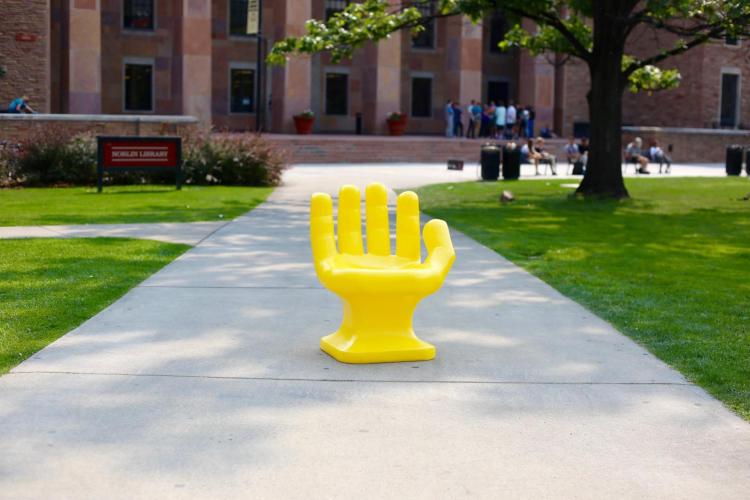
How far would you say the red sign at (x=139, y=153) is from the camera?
2372cm

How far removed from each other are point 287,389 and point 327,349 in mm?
1042

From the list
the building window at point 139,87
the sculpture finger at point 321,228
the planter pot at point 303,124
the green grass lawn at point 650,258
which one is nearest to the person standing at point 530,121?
the planter pot at point 303,124

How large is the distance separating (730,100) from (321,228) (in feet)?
171

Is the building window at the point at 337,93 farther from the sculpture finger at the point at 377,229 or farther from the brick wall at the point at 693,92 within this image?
the sculpture finger at the point at 377,229

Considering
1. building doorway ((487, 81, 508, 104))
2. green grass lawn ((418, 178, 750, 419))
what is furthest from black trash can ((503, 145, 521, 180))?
building doorway ((487, 81, 508, 104))

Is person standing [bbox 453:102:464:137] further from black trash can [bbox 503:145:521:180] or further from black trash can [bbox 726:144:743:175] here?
black trash can [bbox 503:145:521:180]

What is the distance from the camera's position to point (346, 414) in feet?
20.3

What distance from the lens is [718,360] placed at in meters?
7.68

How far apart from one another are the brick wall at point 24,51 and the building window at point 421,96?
2020 cm

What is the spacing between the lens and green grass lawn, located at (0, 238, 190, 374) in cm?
827

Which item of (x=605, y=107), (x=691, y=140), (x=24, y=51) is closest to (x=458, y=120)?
(x=691, y=140)

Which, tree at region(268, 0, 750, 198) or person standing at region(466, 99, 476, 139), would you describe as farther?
person standing at region(466, 99, 476, 139)

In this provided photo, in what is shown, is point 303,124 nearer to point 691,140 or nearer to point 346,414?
point 691,140

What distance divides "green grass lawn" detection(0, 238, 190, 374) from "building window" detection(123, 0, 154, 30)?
34878 mm
